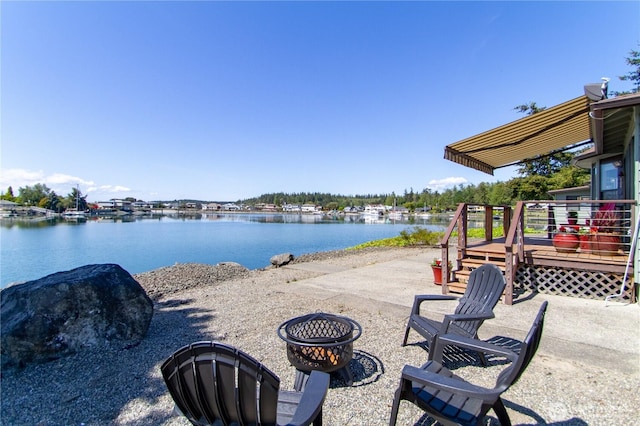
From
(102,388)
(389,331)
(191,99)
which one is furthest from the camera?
(191,99)

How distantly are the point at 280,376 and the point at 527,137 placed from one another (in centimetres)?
626

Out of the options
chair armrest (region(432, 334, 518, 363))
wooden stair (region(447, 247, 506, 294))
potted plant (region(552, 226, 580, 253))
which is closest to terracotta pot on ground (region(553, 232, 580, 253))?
potted plant (region(552, 226, 580, 253))

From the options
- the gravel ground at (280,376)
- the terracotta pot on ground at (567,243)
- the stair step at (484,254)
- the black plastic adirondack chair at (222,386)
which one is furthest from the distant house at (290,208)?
the black plastic adirondack chair at (222,386)

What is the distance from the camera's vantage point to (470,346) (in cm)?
233

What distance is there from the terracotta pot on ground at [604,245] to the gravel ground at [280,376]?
135 inches

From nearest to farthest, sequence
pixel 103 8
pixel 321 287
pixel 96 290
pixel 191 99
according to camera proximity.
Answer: pixel 96 290 → pixel 321 287 → pixel 103 8 → pixel 191 99

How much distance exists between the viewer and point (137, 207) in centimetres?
10694

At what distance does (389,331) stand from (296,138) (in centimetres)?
2664

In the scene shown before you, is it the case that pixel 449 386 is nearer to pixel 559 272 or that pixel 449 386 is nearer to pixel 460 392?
pixel 460 392

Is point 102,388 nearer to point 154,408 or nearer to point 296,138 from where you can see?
point 154,408

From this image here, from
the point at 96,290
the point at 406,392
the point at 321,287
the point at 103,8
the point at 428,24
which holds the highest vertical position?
the point at 428,24

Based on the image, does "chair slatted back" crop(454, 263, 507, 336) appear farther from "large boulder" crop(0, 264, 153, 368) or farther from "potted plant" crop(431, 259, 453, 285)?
"large boulder" crop(0, 264, 153, 368)

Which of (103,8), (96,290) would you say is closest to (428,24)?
(103,8)

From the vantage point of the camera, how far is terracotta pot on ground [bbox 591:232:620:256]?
536 centimetres
